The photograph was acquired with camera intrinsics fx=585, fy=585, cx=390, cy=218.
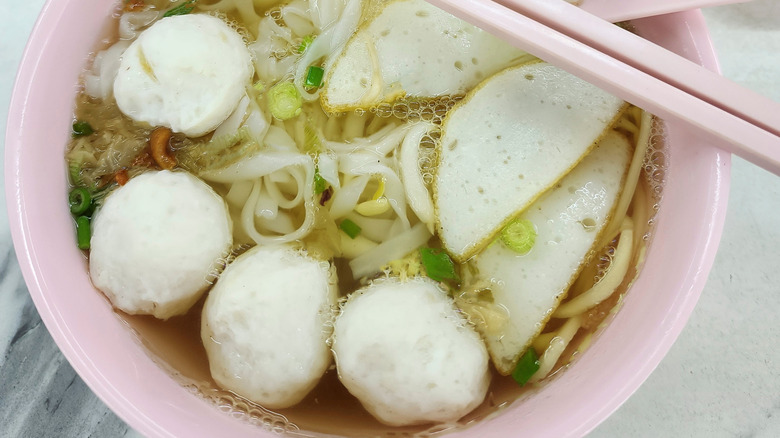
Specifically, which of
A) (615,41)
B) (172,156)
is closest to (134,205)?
(172,156)

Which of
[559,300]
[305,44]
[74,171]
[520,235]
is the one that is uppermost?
[305,44]

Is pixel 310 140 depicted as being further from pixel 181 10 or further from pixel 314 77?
pixel 181 10

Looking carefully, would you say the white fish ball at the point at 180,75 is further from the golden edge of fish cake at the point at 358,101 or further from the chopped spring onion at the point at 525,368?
the chopped spring onion at the point at 525,368

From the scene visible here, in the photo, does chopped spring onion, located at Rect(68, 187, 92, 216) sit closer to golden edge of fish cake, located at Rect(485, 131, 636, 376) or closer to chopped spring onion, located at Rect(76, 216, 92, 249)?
chopped spring onion, located at Rect(76, 216, 92, 249)

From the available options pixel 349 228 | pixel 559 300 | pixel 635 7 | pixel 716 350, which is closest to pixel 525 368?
pixel 559 300

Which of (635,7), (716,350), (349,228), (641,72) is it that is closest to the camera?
(641,72)

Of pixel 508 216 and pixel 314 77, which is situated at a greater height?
pixel 314 77

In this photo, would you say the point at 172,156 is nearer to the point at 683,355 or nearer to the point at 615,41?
the point at 615,41
